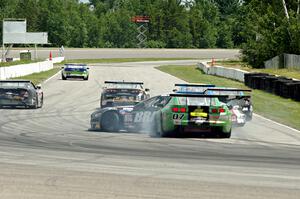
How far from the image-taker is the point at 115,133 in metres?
20.7

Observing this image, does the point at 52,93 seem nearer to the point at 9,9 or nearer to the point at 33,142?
the point at 33,142

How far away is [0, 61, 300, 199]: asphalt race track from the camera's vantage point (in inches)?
419

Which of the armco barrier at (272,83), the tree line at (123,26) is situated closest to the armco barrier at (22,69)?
the armco barrier at (272,83)

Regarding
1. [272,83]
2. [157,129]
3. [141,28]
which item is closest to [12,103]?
[157,129]

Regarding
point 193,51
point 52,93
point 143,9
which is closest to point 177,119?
point 52,93

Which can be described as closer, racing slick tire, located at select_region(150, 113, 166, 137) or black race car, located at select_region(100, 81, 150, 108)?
racing slick tire, located at select_region(150, 113, 166, 137)

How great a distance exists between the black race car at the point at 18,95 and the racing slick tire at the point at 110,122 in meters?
9.10

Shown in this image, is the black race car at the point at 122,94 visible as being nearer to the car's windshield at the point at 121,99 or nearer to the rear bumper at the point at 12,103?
the car's windshield at the point at 121,99

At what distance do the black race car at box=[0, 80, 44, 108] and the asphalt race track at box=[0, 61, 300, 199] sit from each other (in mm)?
5427

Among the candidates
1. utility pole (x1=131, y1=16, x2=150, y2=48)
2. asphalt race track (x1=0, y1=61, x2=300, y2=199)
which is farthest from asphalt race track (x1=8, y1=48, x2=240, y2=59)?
asphalt race track (x1=0, y1=61, x2=300, y2=199)

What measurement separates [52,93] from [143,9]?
126 metres

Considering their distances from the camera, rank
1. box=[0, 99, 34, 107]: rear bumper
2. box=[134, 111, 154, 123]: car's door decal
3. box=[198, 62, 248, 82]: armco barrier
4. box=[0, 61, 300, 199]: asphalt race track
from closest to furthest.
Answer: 1. box=[0, 61, 300, 199]: asphalt race track
2. box=[134, 111, 154, 123]: car's door decal
3. box=[0, 99, 34, 107]: rear bumper
4. box=[198, 62, 248, 82]: armco barrier

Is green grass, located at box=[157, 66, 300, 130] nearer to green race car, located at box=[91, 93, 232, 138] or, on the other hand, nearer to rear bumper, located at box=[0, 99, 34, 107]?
green race car, located at box=[91, 93, 232, 138]

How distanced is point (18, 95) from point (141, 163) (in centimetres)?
1665
